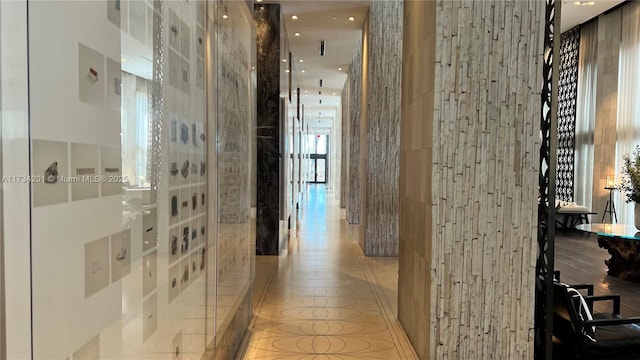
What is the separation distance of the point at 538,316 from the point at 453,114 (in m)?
1.54

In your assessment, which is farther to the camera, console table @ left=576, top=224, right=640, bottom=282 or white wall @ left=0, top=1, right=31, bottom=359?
console table @ left=576, top=224, right=640, bottom=282

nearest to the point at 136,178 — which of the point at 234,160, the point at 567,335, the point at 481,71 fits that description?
the point at 234,160

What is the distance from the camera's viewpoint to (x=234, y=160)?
3316 millimetres

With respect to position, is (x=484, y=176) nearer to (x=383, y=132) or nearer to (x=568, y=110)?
(x=383, y=132)

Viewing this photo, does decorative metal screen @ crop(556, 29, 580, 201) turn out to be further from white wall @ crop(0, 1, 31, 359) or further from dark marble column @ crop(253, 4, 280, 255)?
white wall @ crop(0, 1, 31, 359)

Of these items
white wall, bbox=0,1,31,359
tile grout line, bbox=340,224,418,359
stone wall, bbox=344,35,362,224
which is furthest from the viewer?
stone wall, bbox=344,35,362,224

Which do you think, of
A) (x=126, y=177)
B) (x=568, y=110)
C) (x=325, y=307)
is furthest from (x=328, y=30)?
(x=126, y=177)

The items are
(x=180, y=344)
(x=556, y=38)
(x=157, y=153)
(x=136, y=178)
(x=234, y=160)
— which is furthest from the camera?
(x=234, y=160)

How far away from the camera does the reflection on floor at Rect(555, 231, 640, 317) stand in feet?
17.1

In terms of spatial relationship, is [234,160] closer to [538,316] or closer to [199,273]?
[199,273]

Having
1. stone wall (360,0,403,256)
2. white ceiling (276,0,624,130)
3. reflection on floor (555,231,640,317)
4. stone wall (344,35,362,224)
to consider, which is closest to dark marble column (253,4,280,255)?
white ceiling (276,0,624,130)

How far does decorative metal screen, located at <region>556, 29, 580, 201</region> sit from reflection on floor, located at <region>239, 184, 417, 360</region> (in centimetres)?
840

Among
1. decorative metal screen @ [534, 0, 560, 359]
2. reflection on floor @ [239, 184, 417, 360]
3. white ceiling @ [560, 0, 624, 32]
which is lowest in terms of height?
reflection on floor @ [239, 184, 417, 360]

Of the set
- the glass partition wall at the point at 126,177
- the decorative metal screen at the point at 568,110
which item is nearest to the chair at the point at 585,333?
the glass partition wall at the point at 126,177
